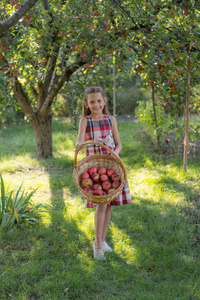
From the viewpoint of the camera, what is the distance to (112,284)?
2.12 m

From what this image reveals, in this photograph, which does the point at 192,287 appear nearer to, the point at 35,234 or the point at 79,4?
the point at 35,234

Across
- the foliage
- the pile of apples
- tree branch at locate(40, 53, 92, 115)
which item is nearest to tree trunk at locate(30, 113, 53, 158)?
tree branch at locate(40, 53, 92, 115)

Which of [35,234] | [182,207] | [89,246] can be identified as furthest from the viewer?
[182,207]

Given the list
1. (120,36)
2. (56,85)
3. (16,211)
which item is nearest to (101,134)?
(16,211)

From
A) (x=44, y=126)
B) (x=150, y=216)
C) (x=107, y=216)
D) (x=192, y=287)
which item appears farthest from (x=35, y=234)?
(x=44, y=126)

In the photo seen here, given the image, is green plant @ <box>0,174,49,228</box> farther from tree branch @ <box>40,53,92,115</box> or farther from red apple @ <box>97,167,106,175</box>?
tree branch @ <box>40,53,92,115</box>

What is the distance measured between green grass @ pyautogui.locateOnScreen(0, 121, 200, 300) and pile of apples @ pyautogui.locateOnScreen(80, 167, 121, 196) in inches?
24.1

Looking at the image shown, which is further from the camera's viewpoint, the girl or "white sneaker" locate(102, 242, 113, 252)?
"white sneaker" locate(102, 242, 113, 252)

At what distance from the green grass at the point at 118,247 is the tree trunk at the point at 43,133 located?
132cm

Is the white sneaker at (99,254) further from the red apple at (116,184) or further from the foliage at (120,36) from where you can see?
the foliage at (120,36)

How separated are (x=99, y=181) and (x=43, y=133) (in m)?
3.58

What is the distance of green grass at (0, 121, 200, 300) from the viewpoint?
206 cm

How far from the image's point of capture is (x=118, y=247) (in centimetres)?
260

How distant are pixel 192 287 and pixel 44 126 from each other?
4.26 meters
